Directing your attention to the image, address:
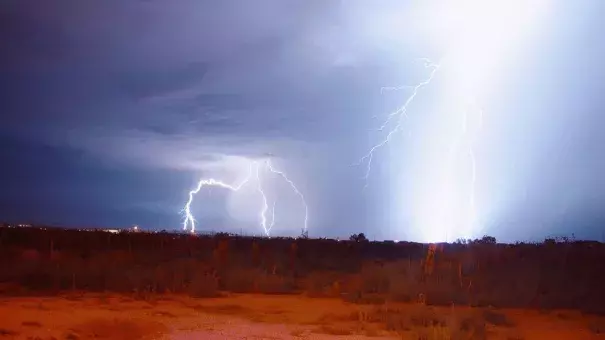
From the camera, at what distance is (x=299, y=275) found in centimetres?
3388

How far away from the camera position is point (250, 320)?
58.8 ft

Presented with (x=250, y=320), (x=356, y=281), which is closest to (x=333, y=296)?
(x=356, y=281)

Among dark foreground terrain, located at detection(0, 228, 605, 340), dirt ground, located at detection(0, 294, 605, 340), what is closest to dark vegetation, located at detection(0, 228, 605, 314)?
dark foreground terrain, located at detection(0, 228, 605, 340)

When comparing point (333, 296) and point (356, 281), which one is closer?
point (333, 296)

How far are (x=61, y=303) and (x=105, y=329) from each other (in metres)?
4.95

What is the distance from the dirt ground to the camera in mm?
15164

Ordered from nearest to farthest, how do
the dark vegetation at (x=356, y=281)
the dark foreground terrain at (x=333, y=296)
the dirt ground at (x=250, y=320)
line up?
1. the dirt ground at (x=250, y=320)
2. the dark foreground terrain at (x=333, y=296)
3. the dark vegetation at (x=356, y=281)

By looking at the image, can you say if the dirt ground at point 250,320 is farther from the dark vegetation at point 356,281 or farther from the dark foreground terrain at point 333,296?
the dark vegetation at point 356,281

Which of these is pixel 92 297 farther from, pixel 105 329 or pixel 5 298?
pixel 105 329

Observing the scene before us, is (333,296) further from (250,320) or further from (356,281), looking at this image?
(250,320)

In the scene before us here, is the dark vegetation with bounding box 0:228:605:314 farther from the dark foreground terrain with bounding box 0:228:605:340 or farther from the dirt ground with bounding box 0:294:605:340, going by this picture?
the dirt ground with bounding box 0:294:605:340

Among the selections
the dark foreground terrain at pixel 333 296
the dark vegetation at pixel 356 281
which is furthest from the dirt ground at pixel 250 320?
the dark vegetation at pixel 356 281

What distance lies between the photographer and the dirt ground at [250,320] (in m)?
15.2

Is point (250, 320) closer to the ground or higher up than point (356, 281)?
closer to the ground
